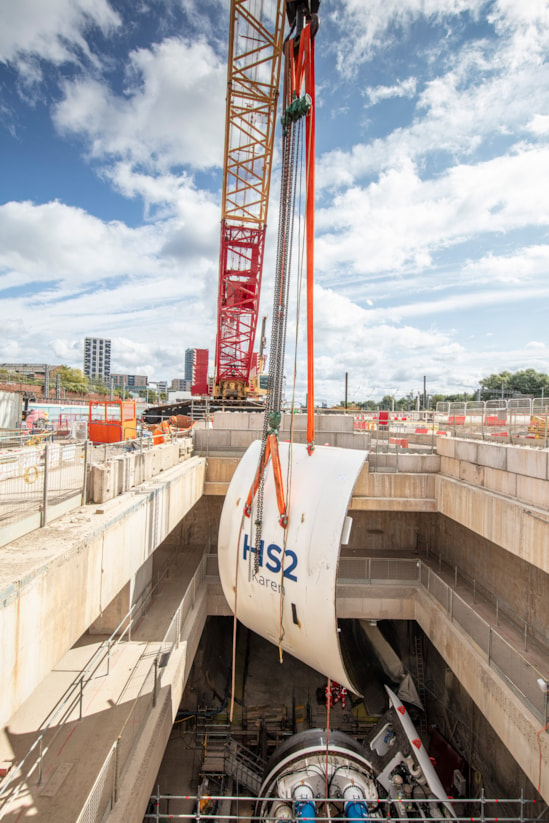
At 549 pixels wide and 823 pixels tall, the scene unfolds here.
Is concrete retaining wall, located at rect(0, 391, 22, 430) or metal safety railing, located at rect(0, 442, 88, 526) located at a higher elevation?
concrete retaining wall, located at rect(0, 391, 22, 430)

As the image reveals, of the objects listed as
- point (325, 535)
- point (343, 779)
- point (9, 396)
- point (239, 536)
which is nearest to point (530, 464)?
point (325, 535)

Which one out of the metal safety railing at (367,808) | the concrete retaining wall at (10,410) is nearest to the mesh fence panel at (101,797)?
the metal safety railing at (367,808)

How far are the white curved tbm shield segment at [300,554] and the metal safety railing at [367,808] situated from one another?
4.31 meters

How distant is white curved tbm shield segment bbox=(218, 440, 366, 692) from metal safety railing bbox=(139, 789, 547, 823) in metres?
4.31

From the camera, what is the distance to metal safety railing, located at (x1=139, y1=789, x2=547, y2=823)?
9.48 metres

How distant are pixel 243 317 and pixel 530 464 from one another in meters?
31.8

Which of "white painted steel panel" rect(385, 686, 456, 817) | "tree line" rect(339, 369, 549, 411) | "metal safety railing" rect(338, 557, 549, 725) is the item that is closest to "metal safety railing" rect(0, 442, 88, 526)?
"metal safety railing" rect(338, 557, 549, 725)

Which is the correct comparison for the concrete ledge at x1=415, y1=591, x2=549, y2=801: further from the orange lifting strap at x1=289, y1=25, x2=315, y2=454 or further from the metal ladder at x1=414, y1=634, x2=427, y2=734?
the orange lifting strap at x1=289, y1=25, x2=315, y2=454

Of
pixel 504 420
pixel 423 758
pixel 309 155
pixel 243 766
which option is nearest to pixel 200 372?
pixel 504 420

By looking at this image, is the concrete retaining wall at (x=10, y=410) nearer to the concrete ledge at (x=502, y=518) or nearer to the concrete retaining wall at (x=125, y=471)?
the concrete retaining wall at (x=125, y=471)

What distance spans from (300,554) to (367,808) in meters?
7.45

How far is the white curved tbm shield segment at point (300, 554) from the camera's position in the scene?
724 cm

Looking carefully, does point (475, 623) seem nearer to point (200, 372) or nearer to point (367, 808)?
point (367, 808)

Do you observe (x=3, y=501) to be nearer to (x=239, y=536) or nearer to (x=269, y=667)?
(x=239, y=536)
